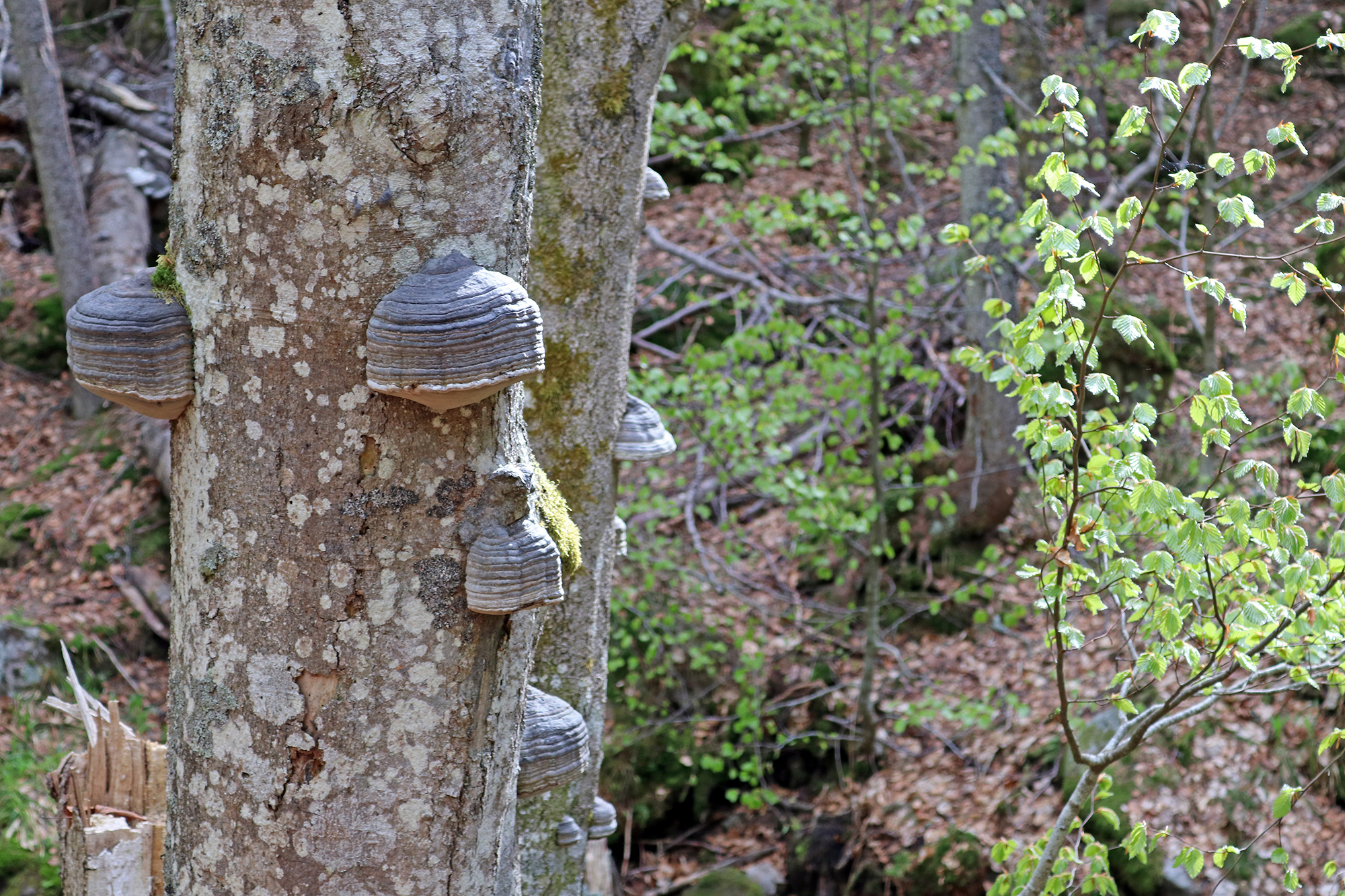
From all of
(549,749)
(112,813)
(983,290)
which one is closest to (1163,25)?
(549,749)

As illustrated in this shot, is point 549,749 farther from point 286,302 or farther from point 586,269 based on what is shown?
point 586,269

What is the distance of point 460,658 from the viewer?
59.0 inches

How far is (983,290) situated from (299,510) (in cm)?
702

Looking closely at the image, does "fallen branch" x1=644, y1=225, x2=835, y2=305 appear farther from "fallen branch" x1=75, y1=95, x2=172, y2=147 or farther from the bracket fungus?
"fallen branch" x1=75, y1=95, x2=172, y2=147

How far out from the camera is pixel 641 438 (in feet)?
9.90

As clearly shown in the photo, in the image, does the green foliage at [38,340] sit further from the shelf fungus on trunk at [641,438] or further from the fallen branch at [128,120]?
the shelf fungus on trunk at [641,438]

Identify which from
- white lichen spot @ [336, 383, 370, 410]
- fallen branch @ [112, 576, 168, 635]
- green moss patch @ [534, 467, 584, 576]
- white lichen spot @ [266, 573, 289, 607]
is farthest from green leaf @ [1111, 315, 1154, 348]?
fallen branch @ [112, 576, 168, 635]

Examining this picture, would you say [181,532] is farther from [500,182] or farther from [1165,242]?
[1165,242]

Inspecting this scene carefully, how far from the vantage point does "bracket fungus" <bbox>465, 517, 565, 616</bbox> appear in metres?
A: 1.45

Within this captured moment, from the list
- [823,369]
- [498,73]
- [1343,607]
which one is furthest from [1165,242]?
[498,73]

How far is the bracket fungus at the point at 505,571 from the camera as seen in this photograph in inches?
57.2

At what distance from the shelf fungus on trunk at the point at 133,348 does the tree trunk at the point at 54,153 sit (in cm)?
956

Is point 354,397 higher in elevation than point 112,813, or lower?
higher

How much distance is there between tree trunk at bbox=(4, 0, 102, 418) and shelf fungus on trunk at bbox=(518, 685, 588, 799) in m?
9.38
